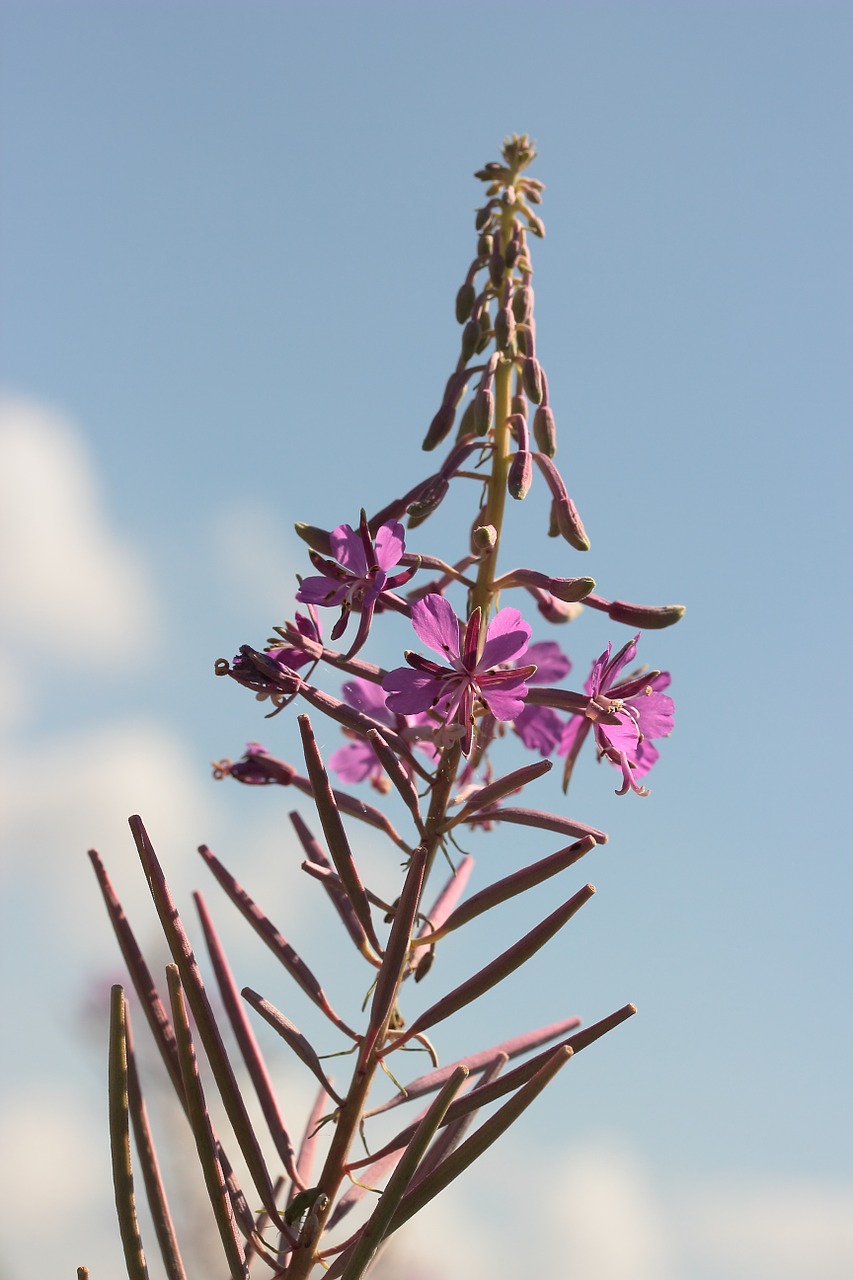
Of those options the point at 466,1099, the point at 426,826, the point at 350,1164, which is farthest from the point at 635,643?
the point at 350,1164

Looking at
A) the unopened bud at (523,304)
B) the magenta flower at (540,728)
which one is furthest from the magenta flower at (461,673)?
the unopened bud at (523,304)

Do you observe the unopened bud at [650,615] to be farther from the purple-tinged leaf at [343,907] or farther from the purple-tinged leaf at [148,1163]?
the purple-tinged leaf at [148,1163]

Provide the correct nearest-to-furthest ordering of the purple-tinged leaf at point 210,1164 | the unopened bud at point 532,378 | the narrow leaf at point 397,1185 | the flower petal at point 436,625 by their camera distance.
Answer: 1. the narrow leaf at point 397,1185
2. the purple-tinged leaf at point 210,1164
3. the flower petal at point 436,625
4. the unopened bud at point 532,378

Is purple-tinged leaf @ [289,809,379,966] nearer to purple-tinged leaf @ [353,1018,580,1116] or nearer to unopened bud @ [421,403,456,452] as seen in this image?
purple-tinged leaf @ [353,1018,580,1116]

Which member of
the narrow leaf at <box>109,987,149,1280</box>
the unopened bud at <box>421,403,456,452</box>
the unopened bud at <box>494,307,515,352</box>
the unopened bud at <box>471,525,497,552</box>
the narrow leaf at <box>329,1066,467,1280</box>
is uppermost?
the unopened bud at <box>494,307,515,352</box>

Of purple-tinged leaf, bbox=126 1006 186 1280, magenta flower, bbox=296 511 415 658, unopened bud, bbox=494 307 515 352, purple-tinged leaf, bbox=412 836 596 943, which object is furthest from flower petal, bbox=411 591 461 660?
purple-tinged leaf, bbox=126 1006 186 1280

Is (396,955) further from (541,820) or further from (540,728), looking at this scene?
(540,728)
